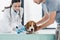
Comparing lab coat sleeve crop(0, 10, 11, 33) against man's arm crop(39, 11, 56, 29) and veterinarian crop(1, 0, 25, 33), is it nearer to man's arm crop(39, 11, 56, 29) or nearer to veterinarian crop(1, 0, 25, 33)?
veterinarian crop(1, 0, 25, 33)

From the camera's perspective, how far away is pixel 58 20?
1.55 metres

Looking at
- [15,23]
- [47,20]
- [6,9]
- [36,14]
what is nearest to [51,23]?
[47,20]

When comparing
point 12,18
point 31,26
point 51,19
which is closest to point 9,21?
point 12,18

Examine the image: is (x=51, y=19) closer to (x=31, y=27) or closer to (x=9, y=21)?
(x=31, y=27)

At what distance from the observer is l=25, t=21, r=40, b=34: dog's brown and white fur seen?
5.07ft

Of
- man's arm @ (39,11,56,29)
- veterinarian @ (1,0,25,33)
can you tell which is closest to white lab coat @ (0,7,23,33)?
veterinarian @ (1,0,25,33)

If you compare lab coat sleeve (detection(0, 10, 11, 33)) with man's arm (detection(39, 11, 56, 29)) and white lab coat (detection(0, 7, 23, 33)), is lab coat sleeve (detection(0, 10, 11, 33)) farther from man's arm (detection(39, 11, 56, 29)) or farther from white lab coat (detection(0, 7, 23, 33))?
man's arm (detection(39, 11, 56, 29))

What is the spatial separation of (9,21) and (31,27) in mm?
231

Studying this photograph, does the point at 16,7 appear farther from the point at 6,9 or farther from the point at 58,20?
the point at 58,20

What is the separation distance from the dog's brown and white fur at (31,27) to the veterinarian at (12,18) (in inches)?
2.0

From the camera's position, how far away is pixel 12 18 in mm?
1554

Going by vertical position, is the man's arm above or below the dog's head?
above

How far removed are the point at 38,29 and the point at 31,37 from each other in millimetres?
109

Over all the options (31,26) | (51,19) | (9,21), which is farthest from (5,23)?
(51,19)
